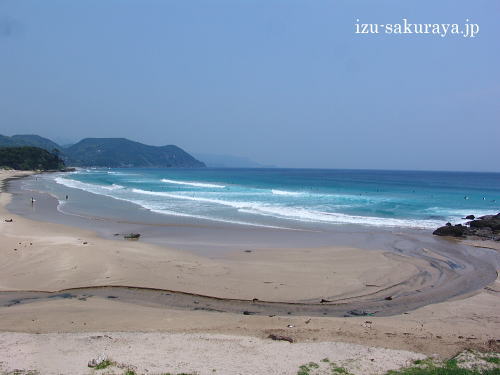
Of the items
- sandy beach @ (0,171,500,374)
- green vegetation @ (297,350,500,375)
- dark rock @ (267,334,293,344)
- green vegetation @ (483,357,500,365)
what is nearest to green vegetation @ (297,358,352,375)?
green vegetation @ (297,350,500,375)

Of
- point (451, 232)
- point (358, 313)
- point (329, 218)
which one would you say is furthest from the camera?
point (329, 218)

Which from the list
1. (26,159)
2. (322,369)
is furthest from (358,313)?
(26,159)

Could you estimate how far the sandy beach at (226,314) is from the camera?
7055 mm

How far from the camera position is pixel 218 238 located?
19750 millimetres

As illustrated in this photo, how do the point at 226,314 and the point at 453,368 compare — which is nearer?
the point at 453,368

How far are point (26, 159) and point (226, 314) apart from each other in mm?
119077

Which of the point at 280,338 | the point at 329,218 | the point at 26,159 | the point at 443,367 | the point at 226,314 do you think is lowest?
the point at 226,314

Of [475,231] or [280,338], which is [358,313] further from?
[475,231]

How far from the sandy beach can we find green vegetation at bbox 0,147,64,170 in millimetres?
106485

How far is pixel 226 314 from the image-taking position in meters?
9.67

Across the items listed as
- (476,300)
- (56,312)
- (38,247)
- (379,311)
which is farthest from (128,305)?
(476,300)

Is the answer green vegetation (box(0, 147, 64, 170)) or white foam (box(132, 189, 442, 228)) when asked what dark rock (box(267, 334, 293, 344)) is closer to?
white foam (box(132, 189, 442, 228))

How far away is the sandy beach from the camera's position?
7055mm

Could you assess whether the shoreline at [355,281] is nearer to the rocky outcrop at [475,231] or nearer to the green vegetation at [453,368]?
the green vegetation at [453,368]
